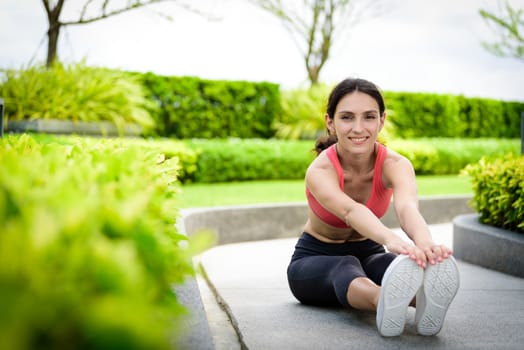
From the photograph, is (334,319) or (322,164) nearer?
(334,319)

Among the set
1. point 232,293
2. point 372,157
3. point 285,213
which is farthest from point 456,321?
point 285,213

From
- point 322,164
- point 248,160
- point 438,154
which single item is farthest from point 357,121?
point 438,154

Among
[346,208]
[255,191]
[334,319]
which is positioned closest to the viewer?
[346,208]

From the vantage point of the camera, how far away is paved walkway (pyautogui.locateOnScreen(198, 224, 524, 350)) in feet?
8.54

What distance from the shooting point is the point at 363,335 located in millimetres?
2688

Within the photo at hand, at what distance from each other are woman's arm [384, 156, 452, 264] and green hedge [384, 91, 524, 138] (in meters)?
12.4

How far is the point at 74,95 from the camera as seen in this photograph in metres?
10.4

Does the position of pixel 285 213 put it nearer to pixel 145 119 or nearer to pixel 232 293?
pixel 232 293

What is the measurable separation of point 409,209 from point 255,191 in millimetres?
6008

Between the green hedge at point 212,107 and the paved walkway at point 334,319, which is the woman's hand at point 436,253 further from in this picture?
the green hedge at point 212,107

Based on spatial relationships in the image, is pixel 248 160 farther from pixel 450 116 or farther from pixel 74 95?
pixel 450 116

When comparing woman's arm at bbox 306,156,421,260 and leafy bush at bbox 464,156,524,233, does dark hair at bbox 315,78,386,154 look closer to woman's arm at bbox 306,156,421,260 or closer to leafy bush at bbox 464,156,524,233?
woman's arm at bbox 306,156,421,260

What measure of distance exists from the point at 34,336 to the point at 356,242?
8.47 ft

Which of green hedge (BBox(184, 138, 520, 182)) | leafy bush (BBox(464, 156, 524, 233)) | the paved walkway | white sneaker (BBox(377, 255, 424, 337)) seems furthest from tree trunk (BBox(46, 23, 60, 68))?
white sneaker (BBox(377, 255, 424, 337))
